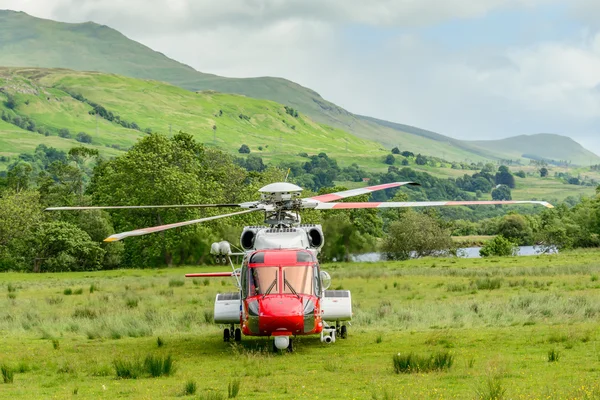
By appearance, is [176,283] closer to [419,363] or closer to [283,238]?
[283,238]

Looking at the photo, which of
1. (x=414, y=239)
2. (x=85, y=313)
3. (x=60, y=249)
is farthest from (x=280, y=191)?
(x=414, y=239)

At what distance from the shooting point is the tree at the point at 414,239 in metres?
83.8

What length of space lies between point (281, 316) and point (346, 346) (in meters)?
2.90

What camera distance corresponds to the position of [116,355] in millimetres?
19141

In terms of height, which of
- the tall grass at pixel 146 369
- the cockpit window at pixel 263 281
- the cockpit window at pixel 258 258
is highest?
the cockpit window at pixel 258 258

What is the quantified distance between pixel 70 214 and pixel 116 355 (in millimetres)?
58849

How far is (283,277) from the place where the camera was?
18.5 m

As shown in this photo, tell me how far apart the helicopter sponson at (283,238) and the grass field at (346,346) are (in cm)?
259

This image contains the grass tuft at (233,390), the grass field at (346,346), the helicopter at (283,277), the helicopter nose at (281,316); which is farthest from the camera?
the helicopter at (283,277)

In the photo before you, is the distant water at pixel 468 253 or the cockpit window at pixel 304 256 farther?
the distant water at pixel 468 253

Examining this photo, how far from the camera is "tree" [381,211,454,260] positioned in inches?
3300

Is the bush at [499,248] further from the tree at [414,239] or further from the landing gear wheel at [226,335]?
the landing gear wheel at [226,335]

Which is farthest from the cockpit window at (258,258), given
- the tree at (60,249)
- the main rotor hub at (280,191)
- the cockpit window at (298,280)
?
the tree at (60,249)

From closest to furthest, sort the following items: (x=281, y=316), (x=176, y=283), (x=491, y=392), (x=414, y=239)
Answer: (x=491, y=392) → (x=281, y=316) → (x=176, y=283) → (x=414, y=239)
